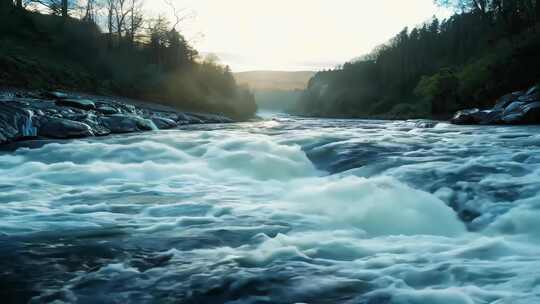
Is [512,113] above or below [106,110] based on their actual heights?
above

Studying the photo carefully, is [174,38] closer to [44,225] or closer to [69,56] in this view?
[69,56]

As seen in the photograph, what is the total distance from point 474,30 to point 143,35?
48833mm

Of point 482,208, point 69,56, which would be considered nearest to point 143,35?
point 69,56

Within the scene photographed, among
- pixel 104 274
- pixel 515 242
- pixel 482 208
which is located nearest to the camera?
pixel 104 274

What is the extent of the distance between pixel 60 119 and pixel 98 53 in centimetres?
2007

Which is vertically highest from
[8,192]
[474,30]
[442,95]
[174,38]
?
[474,30]

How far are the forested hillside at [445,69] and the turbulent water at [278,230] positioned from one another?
85.2 ft

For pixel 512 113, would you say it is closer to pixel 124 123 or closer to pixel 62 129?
pixel 124 123

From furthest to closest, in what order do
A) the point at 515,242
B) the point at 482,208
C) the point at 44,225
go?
the point at 482,208, the point at 44,225, the point at 515,242

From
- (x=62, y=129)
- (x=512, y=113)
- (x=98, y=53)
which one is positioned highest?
(x=98, y=53)

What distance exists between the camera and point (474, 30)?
64.0m

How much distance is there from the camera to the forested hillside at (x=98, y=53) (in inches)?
906

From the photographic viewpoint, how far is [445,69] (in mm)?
Answer: 38156

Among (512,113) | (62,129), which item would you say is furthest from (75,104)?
(512,113)
